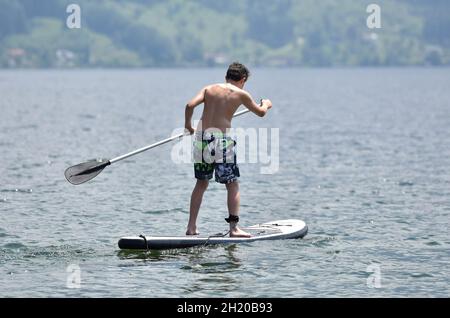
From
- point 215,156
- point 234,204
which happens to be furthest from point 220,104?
point 234,204

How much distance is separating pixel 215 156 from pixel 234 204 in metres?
1.07

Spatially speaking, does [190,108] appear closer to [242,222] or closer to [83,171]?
[83,171]

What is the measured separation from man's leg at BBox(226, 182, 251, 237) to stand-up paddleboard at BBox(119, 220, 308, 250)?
3.8 inches

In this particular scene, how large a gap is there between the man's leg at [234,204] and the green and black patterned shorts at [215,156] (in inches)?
6.5

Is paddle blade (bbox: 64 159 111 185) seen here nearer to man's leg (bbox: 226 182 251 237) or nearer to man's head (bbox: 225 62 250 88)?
man's leg (bbox: 226 182 251 237)

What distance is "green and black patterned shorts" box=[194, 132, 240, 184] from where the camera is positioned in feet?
58.8

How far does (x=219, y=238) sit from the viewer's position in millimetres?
18672

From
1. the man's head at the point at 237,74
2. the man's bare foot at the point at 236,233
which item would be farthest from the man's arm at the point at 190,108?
the man's bare foot at the point at 236,233

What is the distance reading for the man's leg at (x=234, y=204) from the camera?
60.4ft

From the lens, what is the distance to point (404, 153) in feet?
135

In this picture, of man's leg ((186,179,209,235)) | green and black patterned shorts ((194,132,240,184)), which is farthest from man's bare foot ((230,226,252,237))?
green and black patterned shorts ((194,132,240,184))

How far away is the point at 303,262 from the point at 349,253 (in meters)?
1.31

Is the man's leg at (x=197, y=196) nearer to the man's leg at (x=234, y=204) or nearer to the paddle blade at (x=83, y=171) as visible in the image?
the man's leg at (x=234, y=204)
